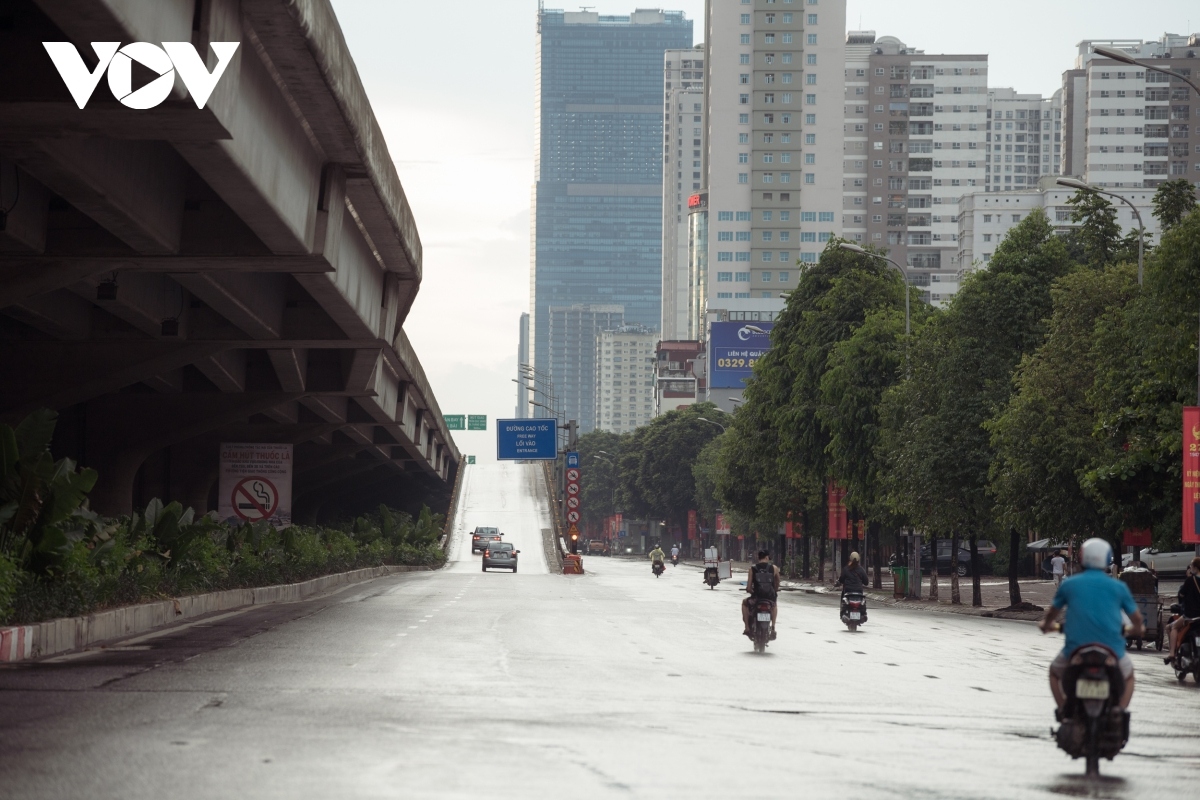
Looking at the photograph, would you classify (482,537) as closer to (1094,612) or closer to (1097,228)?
(1097,228)

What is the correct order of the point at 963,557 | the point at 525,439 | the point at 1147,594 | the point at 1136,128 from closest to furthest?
the point at 1147,594, the point at 963,557, the point at 525,439, the point at 1136,128

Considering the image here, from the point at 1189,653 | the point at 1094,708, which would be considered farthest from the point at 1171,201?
the point at 1094,708

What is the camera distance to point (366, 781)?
364 inches

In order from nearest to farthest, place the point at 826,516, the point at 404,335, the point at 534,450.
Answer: the point at 404,335, the point at 826,516, the point at 534,450

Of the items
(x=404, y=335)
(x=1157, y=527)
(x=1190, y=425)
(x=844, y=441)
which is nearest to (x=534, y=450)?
(x=844, y=441)

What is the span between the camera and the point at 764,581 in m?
23.8

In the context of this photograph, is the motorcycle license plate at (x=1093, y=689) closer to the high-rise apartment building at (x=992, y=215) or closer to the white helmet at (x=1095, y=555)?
the white helmet at (x=1095, y=555)

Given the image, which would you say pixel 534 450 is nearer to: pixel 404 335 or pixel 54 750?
pixel 404 335

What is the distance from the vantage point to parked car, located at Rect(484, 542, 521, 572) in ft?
230

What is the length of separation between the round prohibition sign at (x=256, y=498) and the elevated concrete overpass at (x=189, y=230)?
1832 millimetres

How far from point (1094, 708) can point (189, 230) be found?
13185 mm

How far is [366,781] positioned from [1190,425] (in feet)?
67.0

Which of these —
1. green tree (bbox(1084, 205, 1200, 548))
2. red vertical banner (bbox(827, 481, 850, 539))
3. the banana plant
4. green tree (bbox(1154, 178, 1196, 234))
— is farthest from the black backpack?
red vertical banner (bbox(827, 481, 850, 539))

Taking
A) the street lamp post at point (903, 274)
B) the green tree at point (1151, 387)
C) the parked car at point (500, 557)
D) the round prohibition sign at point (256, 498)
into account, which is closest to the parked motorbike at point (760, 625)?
the green tree at point (1151, 387)
